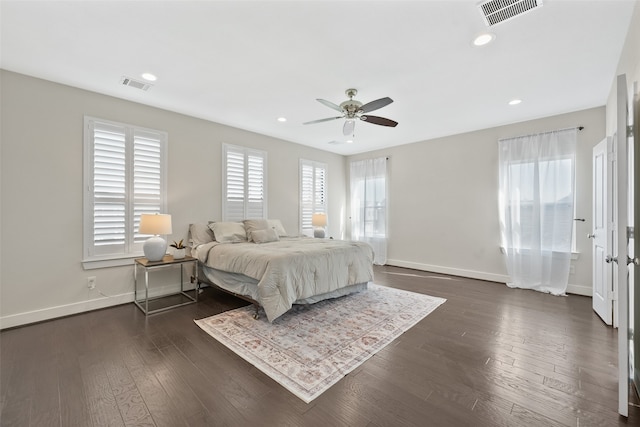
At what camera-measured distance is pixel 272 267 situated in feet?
9.61

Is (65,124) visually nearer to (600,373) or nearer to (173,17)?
(173,17)

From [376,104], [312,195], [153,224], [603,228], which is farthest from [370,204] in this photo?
[153,224]

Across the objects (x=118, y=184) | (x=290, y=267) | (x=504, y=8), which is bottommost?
(x=290, y=267)

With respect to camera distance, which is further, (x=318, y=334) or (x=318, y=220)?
(x=318, y=220)

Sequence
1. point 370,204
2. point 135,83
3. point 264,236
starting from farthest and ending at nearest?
point 370,204 < point 264,236 < point 135,83

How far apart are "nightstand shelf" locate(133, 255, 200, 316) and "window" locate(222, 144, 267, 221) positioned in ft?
3.87

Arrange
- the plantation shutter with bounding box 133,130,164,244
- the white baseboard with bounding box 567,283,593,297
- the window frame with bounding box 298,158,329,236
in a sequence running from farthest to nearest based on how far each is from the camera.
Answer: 1. the window frame with bounding box 298,158,329,236
2. the white baseboard with bounding box 567,283,593,297
3. the plantation shutter with bounding box 133,130,164,244

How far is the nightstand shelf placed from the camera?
3417 millimetres

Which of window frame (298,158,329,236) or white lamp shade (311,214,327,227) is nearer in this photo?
white lamp shade (311,214,327,227)

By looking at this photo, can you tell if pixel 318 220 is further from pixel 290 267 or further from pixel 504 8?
pixel 504 8

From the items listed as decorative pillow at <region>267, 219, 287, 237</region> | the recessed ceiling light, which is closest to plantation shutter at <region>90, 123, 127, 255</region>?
decorative pillow at <region>267, 219, 287, 237</region>

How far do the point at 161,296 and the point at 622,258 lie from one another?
4.89m

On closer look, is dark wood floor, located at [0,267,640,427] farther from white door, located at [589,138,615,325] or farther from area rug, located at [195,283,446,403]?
white door, located at [589,138,615,325]

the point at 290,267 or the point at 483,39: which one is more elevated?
the point at 483,39
